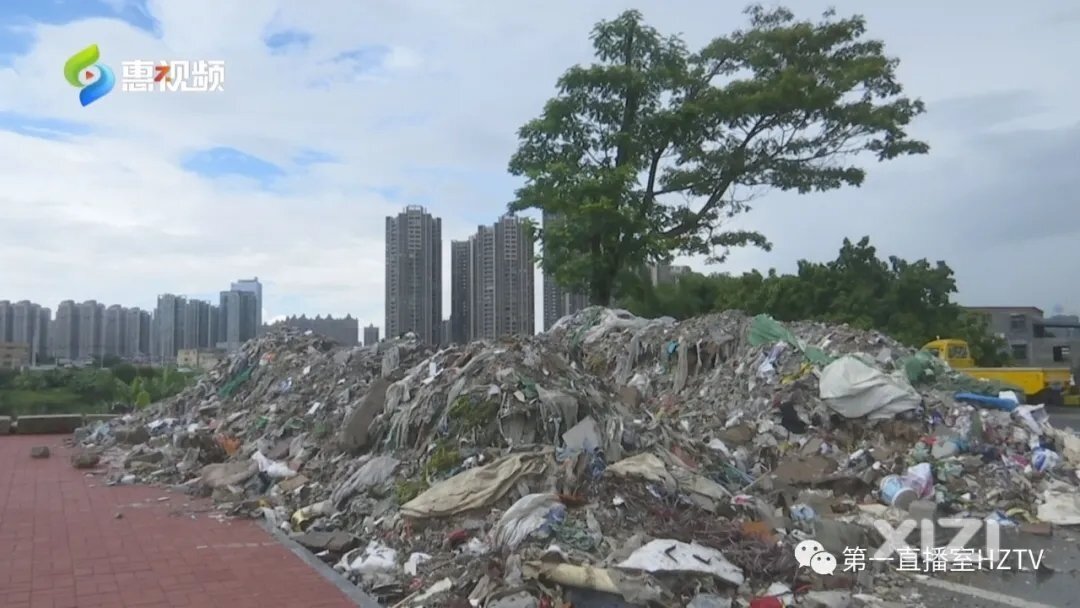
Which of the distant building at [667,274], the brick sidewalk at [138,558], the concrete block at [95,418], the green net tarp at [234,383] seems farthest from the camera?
the distant building at [667,274]

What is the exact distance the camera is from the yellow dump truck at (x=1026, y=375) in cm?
1792

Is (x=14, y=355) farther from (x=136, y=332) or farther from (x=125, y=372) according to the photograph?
(x=136, y=332)

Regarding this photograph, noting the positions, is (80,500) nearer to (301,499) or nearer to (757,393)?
(301,499)

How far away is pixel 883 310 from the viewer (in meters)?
22.6

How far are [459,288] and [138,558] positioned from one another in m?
17.6

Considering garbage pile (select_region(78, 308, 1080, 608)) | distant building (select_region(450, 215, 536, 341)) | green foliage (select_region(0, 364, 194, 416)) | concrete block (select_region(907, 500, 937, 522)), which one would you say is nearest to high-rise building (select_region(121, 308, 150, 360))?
green foliage (select_region(0, 364, 194, 416))

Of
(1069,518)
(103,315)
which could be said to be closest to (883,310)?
(1069,518)

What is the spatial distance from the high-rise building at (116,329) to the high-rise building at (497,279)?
36.3 feet

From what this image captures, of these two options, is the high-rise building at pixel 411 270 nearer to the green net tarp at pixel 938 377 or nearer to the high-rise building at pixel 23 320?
the high-rise building at pixel 23 320

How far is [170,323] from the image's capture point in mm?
25516

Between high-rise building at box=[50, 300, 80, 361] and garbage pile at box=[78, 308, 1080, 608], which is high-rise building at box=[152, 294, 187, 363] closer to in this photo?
high-rise building at box=[50, 300, 80, 361]

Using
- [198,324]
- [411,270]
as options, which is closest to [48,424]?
[411,270]

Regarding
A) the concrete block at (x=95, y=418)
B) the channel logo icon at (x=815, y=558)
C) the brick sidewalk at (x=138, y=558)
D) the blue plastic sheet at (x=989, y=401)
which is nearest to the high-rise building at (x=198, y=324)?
the concrete block at (x=95, y=418)

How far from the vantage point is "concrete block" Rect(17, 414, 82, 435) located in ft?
47.1
